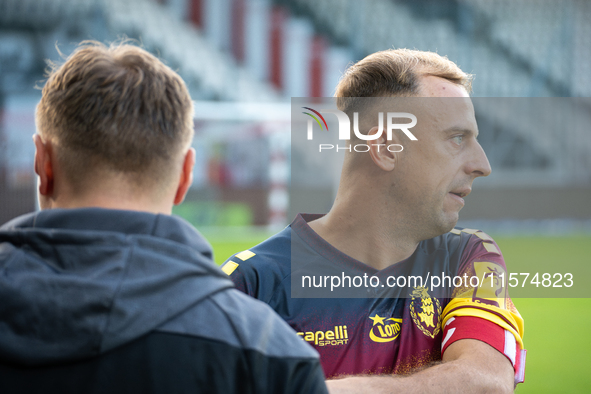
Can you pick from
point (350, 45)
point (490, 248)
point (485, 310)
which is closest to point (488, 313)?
point (485, 310)

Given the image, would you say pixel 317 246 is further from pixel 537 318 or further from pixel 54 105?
pixel 537 318

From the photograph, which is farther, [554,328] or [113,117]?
[554,328]

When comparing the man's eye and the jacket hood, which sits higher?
the man's eye

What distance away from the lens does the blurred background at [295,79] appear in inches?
542

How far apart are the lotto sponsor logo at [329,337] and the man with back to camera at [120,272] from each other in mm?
640

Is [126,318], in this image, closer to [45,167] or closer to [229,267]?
[45,167]

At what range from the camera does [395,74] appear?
1.72 m

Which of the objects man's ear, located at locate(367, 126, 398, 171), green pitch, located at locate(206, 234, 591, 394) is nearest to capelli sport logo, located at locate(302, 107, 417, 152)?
man's ear, located at locate(367, 126, 398, 171)

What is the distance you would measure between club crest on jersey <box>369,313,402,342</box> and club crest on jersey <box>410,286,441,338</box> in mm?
61

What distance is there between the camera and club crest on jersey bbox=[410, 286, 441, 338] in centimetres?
169

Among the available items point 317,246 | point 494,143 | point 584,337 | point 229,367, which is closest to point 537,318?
point 584,337

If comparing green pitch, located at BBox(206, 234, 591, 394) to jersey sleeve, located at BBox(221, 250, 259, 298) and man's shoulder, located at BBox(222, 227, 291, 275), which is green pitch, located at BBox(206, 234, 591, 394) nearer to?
man's shoulder, located at BBox(222, 227, 291, 275)

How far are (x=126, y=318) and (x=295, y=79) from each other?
18.3 meters

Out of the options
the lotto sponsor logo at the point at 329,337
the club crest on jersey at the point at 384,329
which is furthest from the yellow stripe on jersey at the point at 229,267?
the club crest on jersey at the point at 384,329
